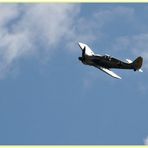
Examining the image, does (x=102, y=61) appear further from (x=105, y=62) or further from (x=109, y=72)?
(x=109, y=72)

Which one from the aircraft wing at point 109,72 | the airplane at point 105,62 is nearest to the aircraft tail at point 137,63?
the airplane at point 105,62

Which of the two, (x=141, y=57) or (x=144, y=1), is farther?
(x=141, y=57)

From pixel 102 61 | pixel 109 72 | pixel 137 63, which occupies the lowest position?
pixel 109 72

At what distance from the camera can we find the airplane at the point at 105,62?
7619cm

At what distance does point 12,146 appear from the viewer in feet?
137

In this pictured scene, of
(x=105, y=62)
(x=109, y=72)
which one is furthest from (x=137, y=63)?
(x=109, y=72)

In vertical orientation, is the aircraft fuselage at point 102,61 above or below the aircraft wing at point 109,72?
above

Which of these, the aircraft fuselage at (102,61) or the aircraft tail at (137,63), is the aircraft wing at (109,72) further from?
the aircraft tail at (137,63)

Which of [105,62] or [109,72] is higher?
[105,62]

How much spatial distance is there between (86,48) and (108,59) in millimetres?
5002

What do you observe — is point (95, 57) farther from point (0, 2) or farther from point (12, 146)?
point (12, 146)

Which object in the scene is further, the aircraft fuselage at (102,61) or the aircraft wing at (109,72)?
the aircraft fuselage at (102,61)

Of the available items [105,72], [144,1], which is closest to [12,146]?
[144,1]

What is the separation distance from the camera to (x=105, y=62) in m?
76.9
